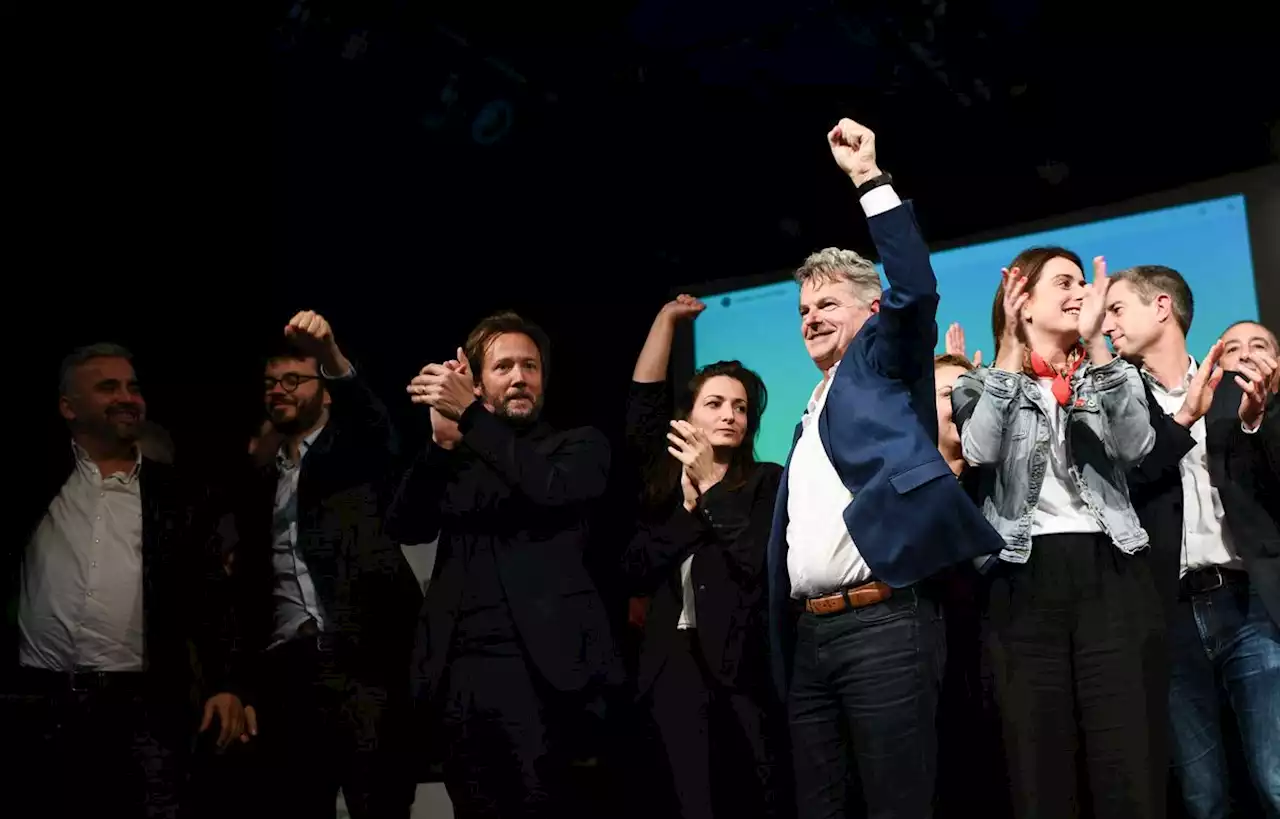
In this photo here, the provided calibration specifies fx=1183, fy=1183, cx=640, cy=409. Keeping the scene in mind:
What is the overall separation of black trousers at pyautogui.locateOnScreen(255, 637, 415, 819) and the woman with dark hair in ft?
2.23

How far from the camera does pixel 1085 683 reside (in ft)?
7.95

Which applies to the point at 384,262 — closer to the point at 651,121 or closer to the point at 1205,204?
the point at 651,121

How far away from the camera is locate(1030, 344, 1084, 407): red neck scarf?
2.65 m

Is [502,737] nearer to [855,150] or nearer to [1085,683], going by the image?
[1085,683]

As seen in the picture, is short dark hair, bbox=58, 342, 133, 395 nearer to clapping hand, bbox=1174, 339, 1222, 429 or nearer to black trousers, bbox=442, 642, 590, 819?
black trousers, bbox=442, 642, 590, 819

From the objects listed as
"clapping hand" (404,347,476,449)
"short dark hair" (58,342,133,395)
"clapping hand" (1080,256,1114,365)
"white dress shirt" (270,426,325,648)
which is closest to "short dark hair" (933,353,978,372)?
"clapping hand" (1080,256,1114,365)

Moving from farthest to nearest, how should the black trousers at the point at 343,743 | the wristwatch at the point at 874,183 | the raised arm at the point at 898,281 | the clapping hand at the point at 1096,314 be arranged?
1. the black trousers at the point at 343,743
2. the clapping hand at the point at 1096,314
3. the wristwatch at the point at 874,183
4. the raised arm at the point at 898,281

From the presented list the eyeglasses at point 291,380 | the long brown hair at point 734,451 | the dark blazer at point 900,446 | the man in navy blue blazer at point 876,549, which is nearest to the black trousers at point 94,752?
the eyeglasses at point 291,380

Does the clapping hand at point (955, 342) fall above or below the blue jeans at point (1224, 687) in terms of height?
above

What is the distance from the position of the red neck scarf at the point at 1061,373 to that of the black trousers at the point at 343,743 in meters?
1.85

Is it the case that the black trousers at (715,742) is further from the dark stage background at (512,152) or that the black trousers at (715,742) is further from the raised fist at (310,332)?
the dark stage background at (512,152)

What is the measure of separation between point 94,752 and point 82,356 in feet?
3.73

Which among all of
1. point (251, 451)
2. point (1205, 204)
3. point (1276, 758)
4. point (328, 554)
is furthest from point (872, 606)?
point (251, 451)

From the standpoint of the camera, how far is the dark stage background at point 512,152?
3545 millimetres
